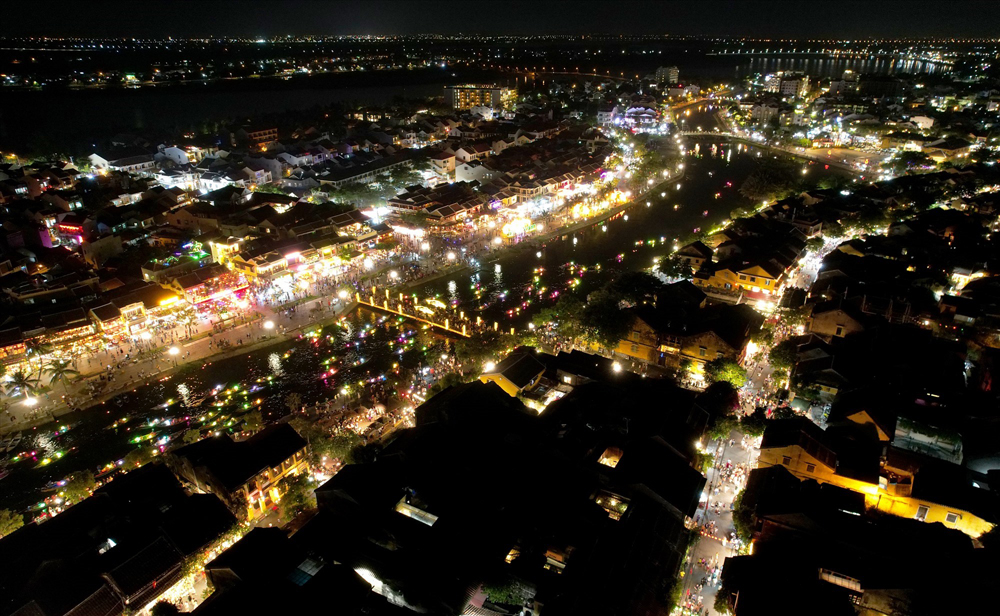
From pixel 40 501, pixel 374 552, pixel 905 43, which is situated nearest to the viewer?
pixel 374 552

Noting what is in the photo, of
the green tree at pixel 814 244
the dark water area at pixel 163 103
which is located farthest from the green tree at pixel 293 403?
the dark water area at pixel 163 103

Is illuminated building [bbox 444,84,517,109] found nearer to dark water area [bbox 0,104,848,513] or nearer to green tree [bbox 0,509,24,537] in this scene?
dark water area [bbox 0,104,848,513]

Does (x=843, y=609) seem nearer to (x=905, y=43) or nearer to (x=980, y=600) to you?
(x=980, y=600)

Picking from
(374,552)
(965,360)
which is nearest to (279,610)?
(374,552)

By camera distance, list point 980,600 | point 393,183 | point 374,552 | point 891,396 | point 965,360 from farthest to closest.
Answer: point 393,183, point 965,360, point 891,396, point 374,552, point 980,600

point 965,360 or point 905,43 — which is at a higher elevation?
point 905,43

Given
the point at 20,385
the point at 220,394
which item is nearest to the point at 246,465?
the point at 220,394
